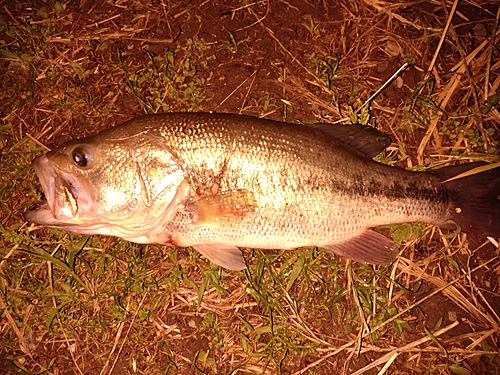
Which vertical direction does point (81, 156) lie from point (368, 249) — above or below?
above

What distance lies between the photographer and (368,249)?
3041 millimetres

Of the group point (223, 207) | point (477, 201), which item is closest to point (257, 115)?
point (223, 207)

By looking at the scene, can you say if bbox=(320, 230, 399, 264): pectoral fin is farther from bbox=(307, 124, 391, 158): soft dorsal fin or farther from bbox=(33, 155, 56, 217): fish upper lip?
bbox=(33, 155, 56, 217): fish upper lip

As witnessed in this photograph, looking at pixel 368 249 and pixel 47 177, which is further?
pixel 368 249

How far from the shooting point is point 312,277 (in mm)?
3338

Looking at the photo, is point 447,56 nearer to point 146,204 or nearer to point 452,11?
point 452,11

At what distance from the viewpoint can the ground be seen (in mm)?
3268

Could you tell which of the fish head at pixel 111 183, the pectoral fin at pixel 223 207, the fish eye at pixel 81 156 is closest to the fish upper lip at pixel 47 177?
the fish head at pixel 111 183

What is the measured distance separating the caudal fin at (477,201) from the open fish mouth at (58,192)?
9.03 feet

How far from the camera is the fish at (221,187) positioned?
8.89 feet

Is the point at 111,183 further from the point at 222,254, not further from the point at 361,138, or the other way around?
the point at 361,138

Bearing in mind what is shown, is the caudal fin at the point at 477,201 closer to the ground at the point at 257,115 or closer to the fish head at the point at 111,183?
the ground at the point at 257,115

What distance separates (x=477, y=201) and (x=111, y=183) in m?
2.82

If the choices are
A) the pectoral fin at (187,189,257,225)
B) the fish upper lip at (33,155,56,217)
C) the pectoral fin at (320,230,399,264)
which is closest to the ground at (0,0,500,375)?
the pectoral fin at (320,230,399,264)
